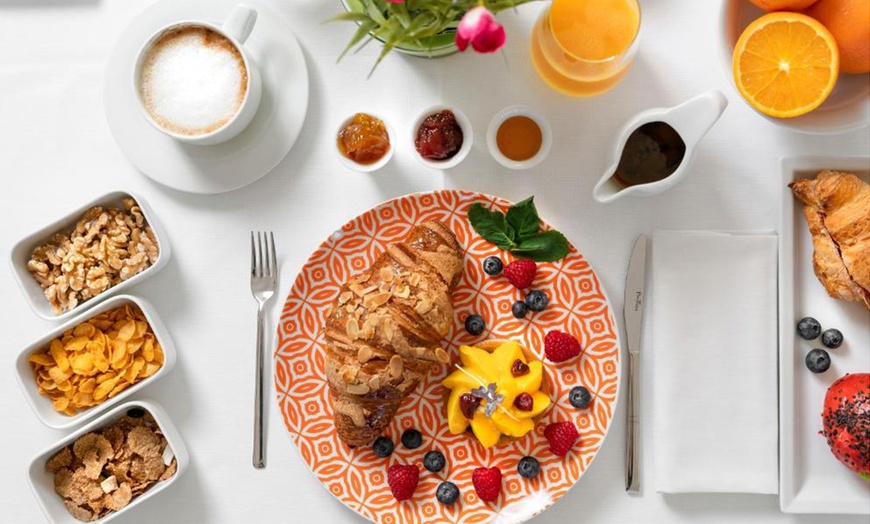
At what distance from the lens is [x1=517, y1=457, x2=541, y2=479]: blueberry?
155cm

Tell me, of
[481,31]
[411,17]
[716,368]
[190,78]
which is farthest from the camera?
[716,368]

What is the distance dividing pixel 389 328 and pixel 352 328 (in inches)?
2.9

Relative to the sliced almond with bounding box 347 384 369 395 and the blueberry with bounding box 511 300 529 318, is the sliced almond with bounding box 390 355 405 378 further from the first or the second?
the blueberry with bounding box 511 300 529 318

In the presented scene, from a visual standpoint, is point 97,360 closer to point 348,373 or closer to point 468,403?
point 348,373

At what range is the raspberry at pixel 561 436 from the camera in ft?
5.03

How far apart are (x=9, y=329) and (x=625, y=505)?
138 centimetres

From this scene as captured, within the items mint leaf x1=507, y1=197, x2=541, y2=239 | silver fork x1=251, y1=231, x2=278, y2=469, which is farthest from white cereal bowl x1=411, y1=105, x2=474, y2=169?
silver fork x1=251, y1=231, x2=278, y2=469

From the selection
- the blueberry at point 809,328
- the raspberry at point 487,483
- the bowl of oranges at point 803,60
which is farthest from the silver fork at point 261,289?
the blueberry at point 809,328

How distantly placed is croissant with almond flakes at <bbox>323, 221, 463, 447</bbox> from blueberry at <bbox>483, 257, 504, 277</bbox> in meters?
0.06

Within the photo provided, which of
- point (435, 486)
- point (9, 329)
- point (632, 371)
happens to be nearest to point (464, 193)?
point (632, 371)

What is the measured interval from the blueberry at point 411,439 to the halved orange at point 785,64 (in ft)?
3.01

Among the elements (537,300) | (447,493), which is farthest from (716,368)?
(447,493)

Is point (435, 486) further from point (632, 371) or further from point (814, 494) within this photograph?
point (814, 494)

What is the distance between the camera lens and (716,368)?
1579 mm
